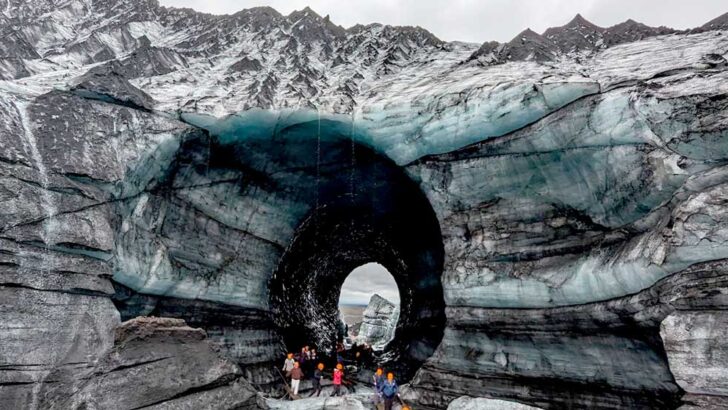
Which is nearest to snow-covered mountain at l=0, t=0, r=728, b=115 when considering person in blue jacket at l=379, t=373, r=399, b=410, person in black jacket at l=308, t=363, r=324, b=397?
person in blue jacket at l=379, t=373, r=399, b=410

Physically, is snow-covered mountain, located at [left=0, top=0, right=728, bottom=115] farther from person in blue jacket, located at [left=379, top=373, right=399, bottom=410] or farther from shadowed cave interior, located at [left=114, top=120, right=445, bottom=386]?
person in blue jacket, located at [left=379, top=373, right=399, bottom=410]

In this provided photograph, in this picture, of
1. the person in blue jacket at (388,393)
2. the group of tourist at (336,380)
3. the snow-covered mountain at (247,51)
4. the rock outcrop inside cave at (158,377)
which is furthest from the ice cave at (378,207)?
the person in blue jacket at (388,393)

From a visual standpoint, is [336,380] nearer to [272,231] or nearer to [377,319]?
[272,231]

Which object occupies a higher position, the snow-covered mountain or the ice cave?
the snow-covered mountain

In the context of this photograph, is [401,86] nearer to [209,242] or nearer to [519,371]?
[209,242]

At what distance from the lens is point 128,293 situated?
12.4 meters

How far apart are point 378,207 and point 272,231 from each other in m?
4.89

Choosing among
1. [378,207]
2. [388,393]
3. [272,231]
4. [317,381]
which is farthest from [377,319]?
[388,393]

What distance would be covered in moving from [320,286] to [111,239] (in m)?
16.2

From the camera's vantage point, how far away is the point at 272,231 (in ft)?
55.2

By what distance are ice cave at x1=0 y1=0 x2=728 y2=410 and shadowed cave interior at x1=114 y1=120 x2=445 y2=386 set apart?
0.29 feet

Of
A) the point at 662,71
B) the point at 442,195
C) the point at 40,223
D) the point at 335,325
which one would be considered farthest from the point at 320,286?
the point at 662,71

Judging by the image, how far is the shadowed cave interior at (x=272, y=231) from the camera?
13305mm

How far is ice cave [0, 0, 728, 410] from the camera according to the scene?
8.98 meters
